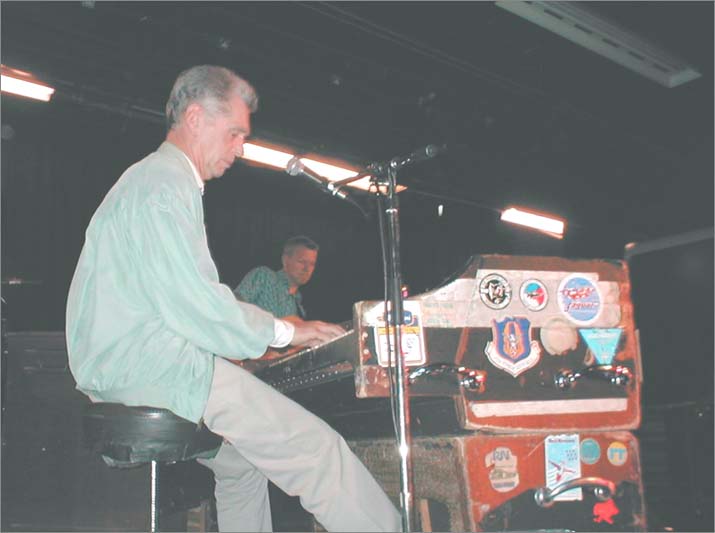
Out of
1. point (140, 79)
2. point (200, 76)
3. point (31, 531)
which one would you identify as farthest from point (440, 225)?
point (200, 76)

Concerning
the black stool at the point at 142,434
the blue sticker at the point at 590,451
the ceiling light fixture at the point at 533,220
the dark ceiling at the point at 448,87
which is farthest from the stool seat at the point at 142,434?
the ceiling light fixture at the point at 533,220

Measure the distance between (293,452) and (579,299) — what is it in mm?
1079

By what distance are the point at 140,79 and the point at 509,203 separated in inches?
141

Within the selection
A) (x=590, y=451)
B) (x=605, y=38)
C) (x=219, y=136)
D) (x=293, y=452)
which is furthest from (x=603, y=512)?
(x=605, y=38)

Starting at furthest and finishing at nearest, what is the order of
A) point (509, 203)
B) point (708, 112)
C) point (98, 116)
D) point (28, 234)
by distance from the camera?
point (509, 203) → point (708, 112) → point (28, 234) → point (98, 116)

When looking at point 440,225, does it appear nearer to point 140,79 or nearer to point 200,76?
point 140,79

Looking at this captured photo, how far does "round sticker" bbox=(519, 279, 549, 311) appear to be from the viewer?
2.28 m

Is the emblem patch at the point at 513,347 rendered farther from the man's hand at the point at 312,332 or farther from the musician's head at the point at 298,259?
the musician's head at the point at 298,259

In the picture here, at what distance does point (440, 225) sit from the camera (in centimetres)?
792

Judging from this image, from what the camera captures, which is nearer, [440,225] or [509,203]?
[509,203]

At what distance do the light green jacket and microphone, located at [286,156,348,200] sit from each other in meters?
0.43

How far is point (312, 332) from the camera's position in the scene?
198cm

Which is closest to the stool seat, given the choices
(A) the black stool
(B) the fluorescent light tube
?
(A) the black stool

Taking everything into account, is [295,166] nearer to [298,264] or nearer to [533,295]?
[533,295]
